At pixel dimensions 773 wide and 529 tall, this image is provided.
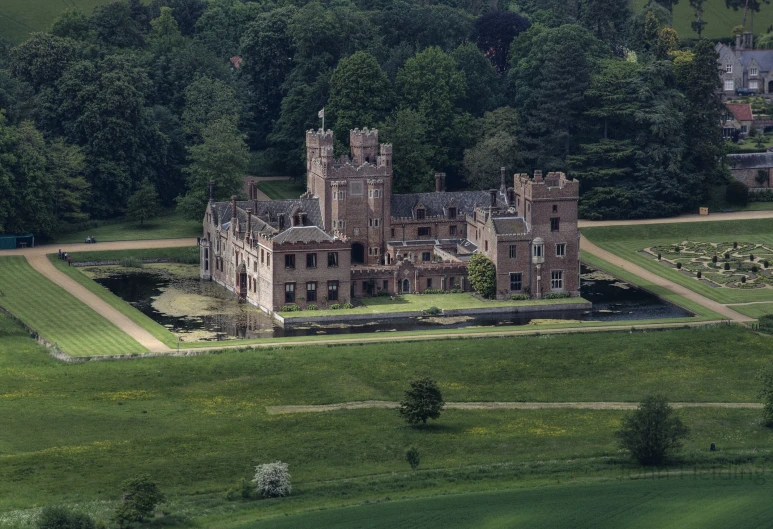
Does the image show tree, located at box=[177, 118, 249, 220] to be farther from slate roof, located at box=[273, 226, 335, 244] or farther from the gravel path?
the gravel path

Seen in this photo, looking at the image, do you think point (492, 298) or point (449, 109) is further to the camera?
point (449, 109)

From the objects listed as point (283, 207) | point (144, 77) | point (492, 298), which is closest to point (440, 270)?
point (492, 298)

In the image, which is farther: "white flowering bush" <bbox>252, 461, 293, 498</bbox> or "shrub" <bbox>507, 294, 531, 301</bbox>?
"shrub" <bbox>507, 294, 531, 301</bbox>

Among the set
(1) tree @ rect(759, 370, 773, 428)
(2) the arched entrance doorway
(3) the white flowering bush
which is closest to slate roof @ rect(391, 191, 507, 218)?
(2) the arched entrance doorway

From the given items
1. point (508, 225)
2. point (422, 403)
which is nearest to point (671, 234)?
point (508, 225)

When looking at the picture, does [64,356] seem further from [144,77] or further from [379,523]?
[144,77]

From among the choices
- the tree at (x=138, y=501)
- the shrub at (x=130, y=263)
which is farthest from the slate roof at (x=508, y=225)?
the tree at (x=138, y=501)
